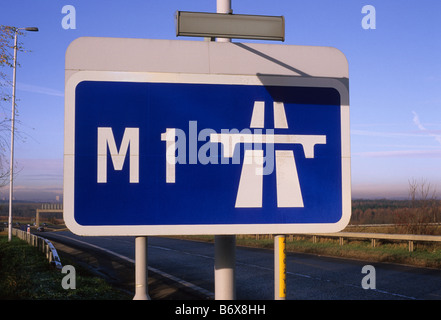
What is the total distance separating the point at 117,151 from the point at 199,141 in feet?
1.17

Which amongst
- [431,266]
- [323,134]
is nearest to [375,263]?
[431,266]

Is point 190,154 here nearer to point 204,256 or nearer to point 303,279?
point 303,279

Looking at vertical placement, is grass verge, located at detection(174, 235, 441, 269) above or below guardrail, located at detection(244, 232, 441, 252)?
below

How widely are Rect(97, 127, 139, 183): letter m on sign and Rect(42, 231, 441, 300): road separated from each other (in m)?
9.14

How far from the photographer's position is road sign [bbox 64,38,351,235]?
1951 mm

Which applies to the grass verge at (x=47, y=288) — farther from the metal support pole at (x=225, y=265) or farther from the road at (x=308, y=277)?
the metal support pole at (x=225, y=265)

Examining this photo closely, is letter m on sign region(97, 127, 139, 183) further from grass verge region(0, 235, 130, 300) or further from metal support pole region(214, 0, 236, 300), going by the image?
grass verge region(0, 235, 130, 300)

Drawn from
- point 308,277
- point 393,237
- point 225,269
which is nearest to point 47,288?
point 308,277

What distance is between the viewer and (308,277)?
44.7 feet

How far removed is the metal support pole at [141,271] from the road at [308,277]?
29.2ft

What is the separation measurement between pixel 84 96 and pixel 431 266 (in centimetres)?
1571
